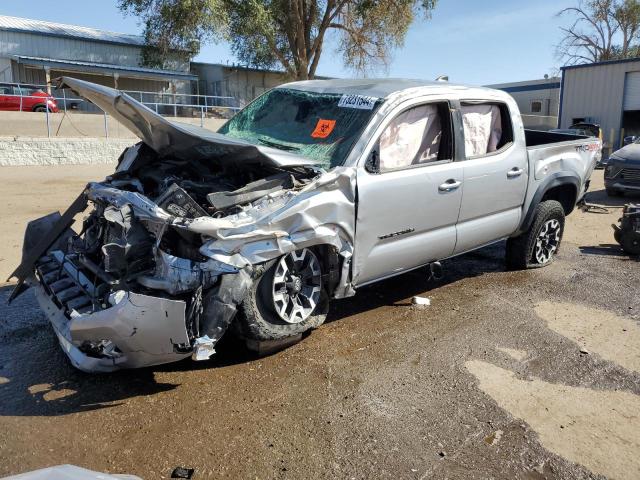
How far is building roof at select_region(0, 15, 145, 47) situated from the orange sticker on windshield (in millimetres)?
33298

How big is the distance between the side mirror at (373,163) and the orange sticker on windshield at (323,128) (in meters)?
0.47

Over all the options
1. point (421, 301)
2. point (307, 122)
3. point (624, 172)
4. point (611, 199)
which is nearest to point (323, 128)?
point (307, 122)

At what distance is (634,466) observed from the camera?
2.95m

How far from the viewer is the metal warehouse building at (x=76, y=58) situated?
3030 cm

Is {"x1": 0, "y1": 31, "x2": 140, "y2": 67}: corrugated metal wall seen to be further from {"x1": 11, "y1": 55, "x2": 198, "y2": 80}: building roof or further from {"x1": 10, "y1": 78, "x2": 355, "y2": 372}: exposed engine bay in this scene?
{"x1": 10, "y1": 78, "x2": 355, "y2": 372}: exposed engine bay

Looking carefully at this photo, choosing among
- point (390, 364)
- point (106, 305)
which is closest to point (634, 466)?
point (390, 364)

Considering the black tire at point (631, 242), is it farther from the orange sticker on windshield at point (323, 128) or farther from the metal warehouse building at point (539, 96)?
the metal warehouse building at point (539, 96)

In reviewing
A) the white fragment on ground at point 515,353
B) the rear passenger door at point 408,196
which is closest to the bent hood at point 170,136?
the rear passenger door at point 408,196

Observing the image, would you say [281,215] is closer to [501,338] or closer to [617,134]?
[501,338]

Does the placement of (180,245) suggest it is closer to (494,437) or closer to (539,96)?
(494,437)

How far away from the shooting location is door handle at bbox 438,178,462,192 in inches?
185

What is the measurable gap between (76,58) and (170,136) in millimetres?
34680

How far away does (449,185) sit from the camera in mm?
4754

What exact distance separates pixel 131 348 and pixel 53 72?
3397 centimetres
